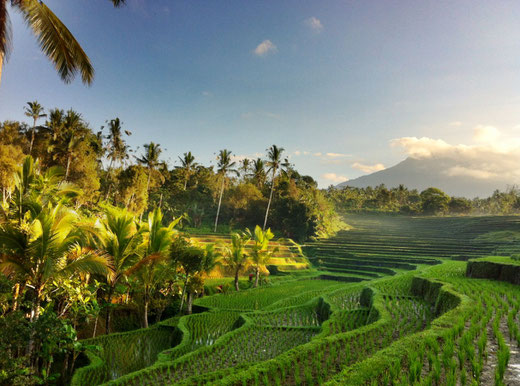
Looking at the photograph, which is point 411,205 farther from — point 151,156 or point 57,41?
point 57,41

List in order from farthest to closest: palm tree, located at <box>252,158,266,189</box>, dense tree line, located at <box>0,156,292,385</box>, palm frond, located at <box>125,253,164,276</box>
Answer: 1. palm tree, located at <box>252,158,266,189</box>
2. palm frond, located at <box>125,253,164,276</box>
3. dense tree line, located at <box>0,156,292,385</box>

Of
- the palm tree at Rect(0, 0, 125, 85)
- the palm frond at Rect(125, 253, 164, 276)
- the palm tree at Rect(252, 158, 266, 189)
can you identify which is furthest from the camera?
the palm tree at Rect(252, 158, 266, 189)

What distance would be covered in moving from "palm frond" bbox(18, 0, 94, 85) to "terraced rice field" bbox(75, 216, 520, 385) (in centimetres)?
645

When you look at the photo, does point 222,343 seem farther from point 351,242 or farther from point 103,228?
point 351,242

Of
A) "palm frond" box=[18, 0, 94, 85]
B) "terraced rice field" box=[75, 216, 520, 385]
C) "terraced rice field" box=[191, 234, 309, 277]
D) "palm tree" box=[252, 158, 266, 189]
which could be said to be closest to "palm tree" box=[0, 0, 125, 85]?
"palm frond" box=[18, 0, 94, 85]

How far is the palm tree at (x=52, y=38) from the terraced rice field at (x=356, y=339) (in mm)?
6474

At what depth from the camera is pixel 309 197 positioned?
4275 centimetres

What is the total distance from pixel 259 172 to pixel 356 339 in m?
41.0

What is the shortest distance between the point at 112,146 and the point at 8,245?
28.3 metres

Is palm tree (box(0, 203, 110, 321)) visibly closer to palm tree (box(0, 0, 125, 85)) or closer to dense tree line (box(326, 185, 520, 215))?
palm tree (box(0, 0, 125, 85))

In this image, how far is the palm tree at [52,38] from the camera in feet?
19.0

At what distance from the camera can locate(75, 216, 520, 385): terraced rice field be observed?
14.6ft

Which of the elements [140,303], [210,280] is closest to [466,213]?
[210,280]

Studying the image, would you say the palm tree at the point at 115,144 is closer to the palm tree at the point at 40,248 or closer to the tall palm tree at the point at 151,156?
the tall palm tree at the point at 151,156
